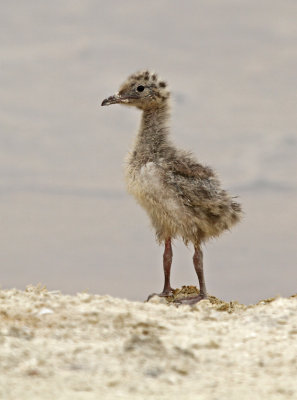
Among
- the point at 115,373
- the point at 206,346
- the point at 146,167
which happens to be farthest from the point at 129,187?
the point at 115,373

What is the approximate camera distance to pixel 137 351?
4.09m

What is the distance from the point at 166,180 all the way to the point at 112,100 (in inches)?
46.7

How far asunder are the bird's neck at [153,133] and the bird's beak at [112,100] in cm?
30

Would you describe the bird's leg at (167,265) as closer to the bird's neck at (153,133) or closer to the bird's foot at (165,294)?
the bird's foot at (165,294)

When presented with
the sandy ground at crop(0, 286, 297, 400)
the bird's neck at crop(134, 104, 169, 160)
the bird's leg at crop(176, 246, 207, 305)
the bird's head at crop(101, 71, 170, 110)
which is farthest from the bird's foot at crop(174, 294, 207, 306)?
A: the bird's head at crop(101, 71, 170, 110)

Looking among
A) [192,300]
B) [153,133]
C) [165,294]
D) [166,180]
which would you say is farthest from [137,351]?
[153,133]

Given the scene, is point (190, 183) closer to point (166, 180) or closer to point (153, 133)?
point (166, 180)

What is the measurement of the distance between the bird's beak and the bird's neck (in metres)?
0.30

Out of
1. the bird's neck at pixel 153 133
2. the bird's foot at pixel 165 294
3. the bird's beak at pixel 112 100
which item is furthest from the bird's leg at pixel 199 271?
the bird's beak at pixel 112 100

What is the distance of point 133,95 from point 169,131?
0.54 metres

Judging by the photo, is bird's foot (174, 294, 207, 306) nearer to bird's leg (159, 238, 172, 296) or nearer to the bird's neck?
bird's leg (159, 238, 172, 296)

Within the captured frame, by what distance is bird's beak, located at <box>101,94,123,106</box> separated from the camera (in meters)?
7.08

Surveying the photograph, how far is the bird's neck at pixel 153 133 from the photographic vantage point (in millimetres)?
6824

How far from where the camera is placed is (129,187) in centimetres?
688
